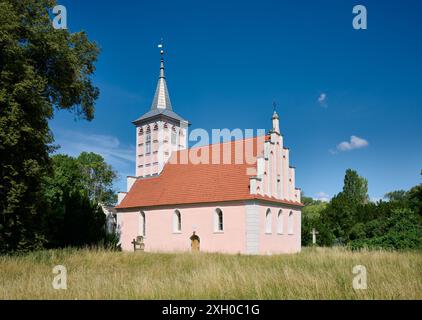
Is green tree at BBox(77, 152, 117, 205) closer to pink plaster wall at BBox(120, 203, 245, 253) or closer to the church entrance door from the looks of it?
pink plaster wall at BBox(120, 203, 245, 253)

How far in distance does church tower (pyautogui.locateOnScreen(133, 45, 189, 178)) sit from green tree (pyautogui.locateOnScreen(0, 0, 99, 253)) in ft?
61.6

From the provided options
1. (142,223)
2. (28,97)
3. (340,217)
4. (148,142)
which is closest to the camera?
(28,97)

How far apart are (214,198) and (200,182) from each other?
2785 millimetres

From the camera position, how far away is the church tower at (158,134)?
40438 mm

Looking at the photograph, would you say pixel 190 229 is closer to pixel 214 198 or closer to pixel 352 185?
pixel 214 198

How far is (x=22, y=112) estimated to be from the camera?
1720 centimetres

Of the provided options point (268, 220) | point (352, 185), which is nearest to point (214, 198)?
point (268, 220)

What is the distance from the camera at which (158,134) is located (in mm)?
40812

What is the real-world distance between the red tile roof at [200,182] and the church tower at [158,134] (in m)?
1.28

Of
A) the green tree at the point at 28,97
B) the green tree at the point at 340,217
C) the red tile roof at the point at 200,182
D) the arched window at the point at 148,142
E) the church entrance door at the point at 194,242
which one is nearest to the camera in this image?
the green tree at the point at 28,97

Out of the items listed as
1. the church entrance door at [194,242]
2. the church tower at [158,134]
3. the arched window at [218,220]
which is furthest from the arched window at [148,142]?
the arched window at [218,220]

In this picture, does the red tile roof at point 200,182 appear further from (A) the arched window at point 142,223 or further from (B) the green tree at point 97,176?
(B) the green tree at point 97,176

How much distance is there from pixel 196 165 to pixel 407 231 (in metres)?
18.7
